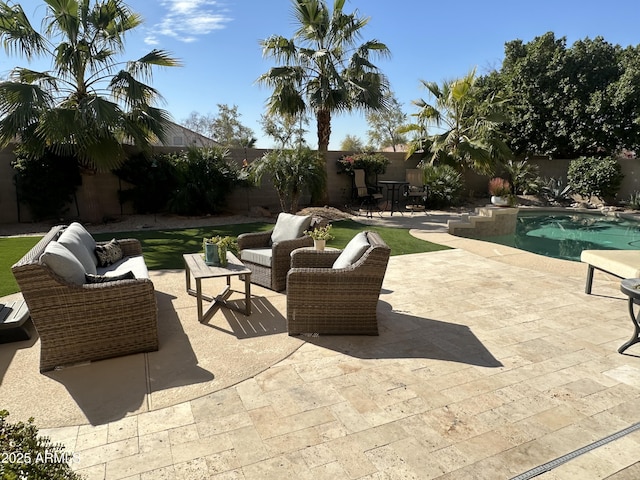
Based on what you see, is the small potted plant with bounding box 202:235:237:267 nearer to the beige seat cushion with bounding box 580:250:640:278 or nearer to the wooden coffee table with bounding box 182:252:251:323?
the wooden coffee table with bounding box 182:252:251:323

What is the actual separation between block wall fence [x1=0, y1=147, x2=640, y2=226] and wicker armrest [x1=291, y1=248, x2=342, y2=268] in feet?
24.3

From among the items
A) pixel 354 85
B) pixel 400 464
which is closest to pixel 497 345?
pixel 400 464

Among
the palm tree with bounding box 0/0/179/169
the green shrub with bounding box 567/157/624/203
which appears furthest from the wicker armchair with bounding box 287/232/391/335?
the green shrub with bounding box 567/157/624/203

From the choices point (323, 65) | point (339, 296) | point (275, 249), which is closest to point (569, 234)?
point (323, 65)

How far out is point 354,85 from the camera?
1050 cm

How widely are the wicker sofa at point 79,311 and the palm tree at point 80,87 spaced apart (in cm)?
539

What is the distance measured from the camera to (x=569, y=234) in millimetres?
9914

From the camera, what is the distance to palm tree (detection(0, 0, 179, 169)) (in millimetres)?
7121

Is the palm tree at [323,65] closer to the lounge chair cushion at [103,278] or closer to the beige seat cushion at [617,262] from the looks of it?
the beige seat cushion at [617,262]

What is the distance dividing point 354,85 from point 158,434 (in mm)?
10062

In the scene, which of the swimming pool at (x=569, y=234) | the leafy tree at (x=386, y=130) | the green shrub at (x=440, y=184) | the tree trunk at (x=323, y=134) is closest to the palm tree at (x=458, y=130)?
the green shrub at (x=440, y=184)

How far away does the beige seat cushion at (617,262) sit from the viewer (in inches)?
159

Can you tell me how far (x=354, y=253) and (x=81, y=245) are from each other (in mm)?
2650

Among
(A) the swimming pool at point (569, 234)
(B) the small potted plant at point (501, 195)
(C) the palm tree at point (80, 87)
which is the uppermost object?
(C) the palm tree at point (80, 87)
